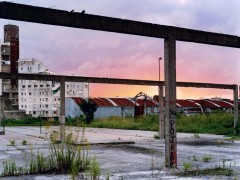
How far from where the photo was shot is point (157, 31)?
11055 millimetres

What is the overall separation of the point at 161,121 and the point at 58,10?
1321cm

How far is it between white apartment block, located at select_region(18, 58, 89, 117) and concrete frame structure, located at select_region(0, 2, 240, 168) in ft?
226

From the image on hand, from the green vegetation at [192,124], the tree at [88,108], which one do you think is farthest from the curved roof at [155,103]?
the green vegetation at [192,124]

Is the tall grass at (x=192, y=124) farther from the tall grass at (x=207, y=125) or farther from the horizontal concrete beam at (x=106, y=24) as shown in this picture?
the horizontal concrete beam at (x=106, y=24)

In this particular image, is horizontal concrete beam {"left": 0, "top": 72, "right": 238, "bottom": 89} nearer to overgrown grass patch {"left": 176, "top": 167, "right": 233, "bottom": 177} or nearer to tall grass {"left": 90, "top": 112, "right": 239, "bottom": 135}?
tall grass {"left": 90, "top": 112, "right": 239, "bottom": 135}

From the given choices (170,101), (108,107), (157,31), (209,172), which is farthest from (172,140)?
(108,107)

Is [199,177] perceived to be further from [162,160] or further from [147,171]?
[162,160]

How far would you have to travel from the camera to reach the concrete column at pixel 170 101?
11016 mm

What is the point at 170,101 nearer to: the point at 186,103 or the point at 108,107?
the point at 108,107

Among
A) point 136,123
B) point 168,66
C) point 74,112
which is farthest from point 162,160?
point 74,112

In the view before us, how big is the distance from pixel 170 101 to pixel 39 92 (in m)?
76.1

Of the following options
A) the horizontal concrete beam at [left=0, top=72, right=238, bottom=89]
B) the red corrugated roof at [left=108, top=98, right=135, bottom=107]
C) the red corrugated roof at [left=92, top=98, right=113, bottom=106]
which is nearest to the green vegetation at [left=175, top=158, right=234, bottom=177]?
the horizontal concrete beam at [left=0, top=72, right=238, bottom=89]

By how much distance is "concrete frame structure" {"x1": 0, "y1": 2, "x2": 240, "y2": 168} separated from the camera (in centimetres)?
938

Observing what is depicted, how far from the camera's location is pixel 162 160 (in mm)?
12773
